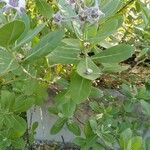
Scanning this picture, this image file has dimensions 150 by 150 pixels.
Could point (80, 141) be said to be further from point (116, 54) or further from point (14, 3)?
point (14, 3)

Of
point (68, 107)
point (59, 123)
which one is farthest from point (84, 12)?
point (59, 123)

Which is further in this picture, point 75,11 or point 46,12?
point 46,12

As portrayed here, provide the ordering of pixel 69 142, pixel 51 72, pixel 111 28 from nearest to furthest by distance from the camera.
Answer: pixel 111 28
pixel 51 72
pixel 69 142

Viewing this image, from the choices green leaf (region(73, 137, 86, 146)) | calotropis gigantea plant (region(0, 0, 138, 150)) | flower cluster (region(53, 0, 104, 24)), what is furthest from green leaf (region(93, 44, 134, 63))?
green leaf (region(73, 137, 86, 146))

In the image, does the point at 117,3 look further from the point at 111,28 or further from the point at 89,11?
the point at 89,11

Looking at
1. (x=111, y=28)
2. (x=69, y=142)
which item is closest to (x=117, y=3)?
(x=111, y=28)

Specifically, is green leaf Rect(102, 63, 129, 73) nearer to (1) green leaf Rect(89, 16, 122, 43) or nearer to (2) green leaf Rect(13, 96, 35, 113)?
(1) green leaf Rect(89, 16, 122, 43)

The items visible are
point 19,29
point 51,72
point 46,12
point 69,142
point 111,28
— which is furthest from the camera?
point 69,142
